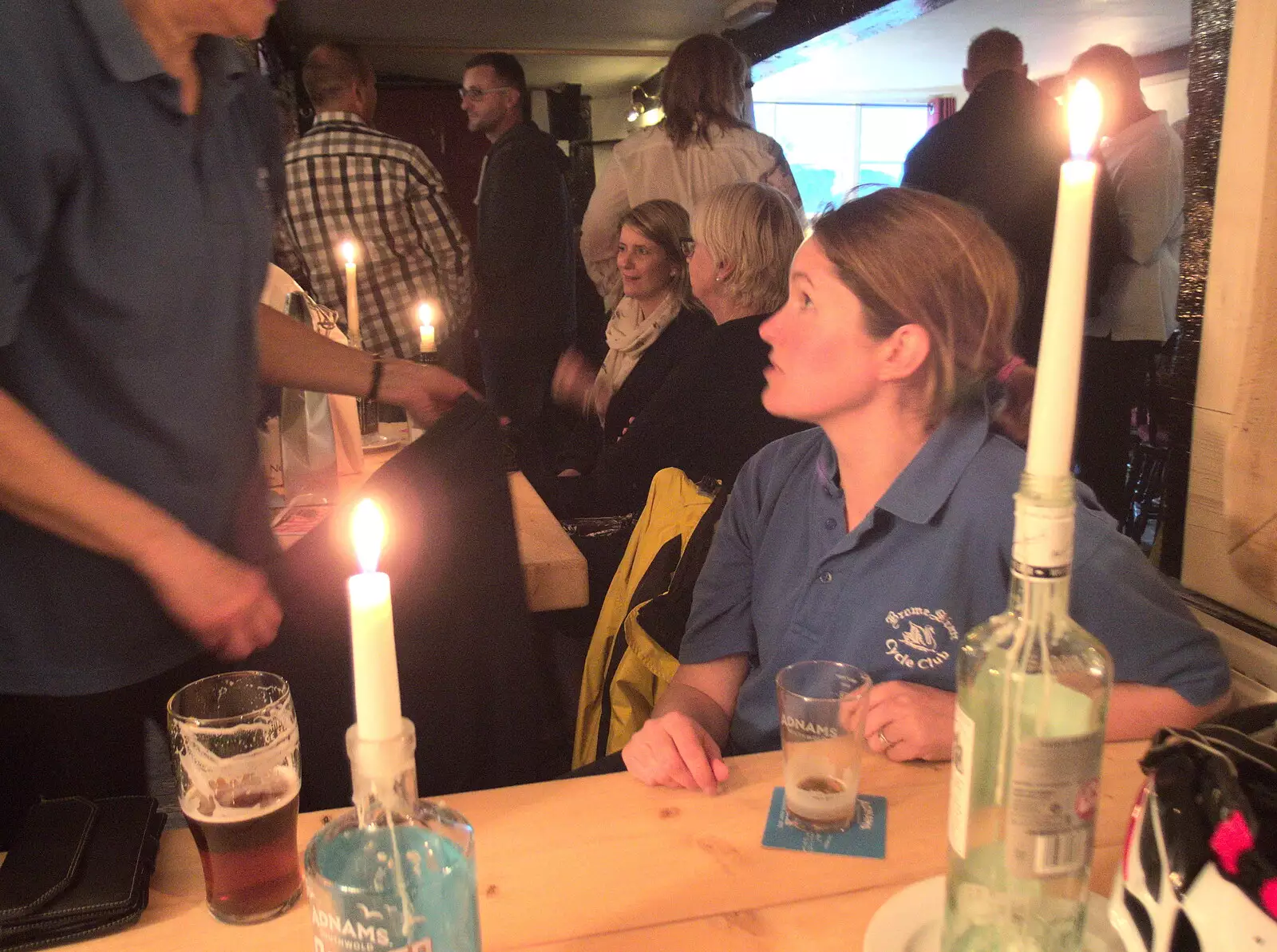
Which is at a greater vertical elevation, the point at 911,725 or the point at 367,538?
the point at 367,538

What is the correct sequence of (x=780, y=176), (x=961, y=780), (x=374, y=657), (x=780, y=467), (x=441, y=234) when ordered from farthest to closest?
(x=441, y=234) → (x=780, y=176) → (x=780, y=467) → (x=961, y=780) → (x=374, y=657)

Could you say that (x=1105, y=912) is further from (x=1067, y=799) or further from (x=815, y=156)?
(x=815, y=156)

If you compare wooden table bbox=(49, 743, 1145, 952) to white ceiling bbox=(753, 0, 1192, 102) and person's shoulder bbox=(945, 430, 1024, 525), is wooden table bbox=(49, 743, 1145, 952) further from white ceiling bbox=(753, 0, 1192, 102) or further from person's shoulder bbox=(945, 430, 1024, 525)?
white ceiling bbox=(753, 0, 1192, 102)

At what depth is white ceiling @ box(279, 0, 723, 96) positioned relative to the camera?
522cm

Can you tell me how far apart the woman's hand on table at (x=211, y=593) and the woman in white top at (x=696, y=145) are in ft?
6.95

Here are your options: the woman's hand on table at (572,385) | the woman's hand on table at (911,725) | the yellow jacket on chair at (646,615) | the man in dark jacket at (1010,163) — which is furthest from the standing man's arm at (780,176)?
the woman's hand on table at (911,725)

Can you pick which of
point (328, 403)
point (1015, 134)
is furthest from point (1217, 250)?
point (1015, 134)

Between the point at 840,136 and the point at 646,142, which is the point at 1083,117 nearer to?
the point at 646,142

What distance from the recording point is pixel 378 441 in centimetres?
222

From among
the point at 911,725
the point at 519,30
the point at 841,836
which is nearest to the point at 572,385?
the point at 911,725

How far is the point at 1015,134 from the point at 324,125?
2168 millimetres

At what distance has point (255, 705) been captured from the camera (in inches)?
30.2

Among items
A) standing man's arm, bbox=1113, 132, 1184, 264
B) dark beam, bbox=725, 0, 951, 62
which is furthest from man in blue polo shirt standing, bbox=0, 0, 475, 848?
dark beam, bbox=725, 0, 951, 62

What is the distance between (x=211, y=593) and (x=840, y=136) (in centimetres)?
1091
